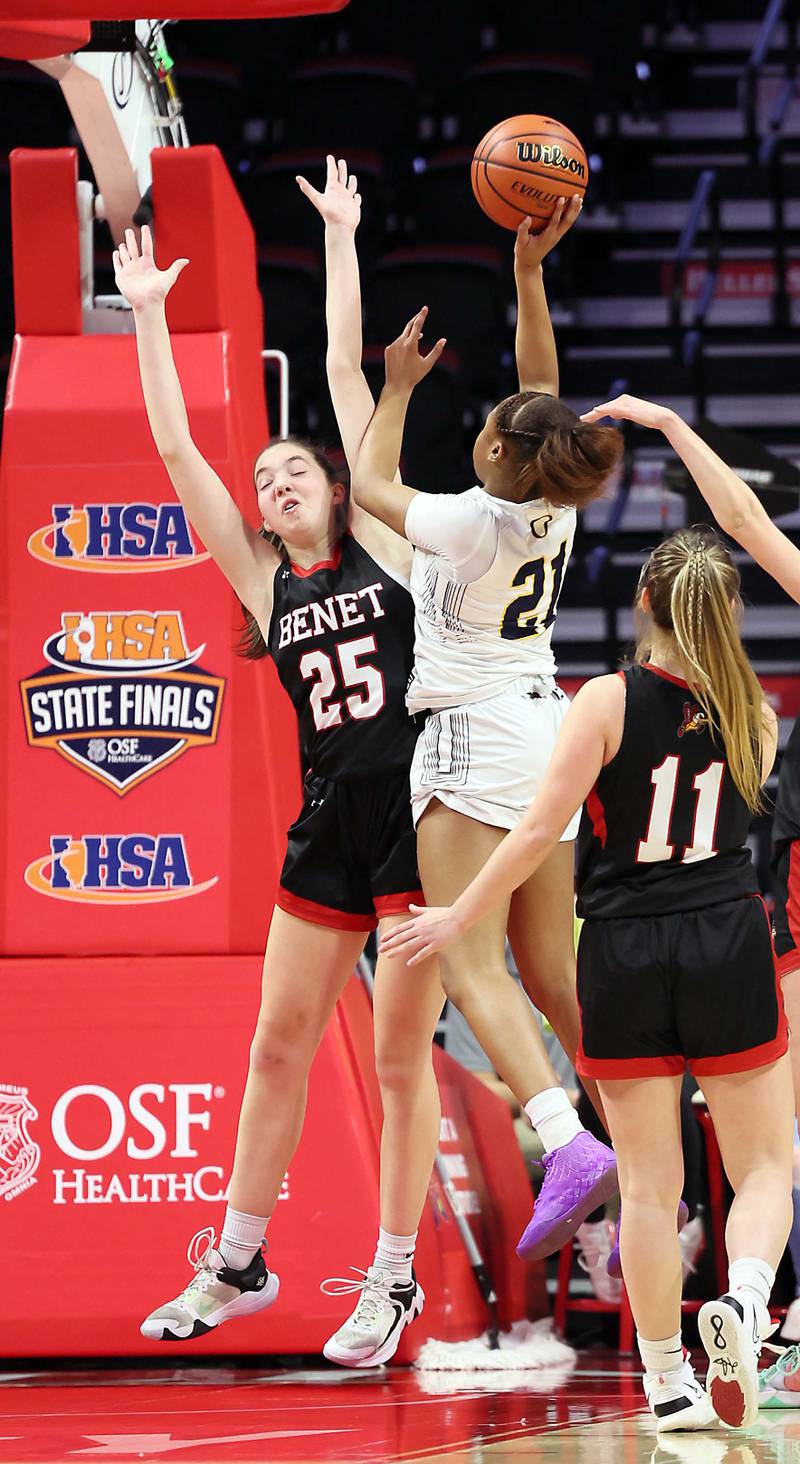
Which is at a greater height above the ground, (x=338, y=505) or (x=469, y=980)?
(x=338, y=505)

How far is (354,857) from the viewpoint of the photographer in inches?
168

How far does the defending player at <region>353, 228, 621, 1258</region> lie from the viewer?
3922 millimetres

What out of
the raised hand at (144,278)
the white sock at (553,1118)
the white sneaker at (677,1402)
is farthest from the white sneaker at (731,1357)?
the raised hand at (144,278)

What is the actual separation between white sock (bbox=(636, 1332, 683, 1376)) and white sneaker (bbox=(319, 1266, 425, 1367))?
76cm

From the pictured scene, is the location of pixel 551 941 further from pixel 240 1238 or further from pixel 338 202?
pixel 338 202

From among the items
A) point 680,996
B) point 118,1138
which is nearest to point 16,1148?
point 118,1138

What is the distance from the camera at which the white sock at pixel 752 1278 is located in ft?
11.6

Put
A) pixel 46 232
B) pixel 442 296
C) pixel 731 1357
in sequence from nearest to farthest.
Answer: pixel 731 1357, pixel 46 232, pixel 442 296

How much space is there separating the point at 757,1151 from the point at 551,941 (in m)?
0.66

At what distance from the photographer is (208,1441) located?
3.93 metres

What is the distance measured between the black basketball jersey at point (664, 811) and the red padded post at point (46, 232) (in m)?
2.57

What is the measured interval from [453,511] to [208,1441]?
204cm

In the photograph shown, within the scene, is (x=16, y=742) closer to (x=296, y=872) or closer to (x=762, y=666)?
(x=296, y=872)

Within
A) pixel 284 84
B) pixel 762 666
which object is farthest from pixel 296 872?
pixel 284 84
